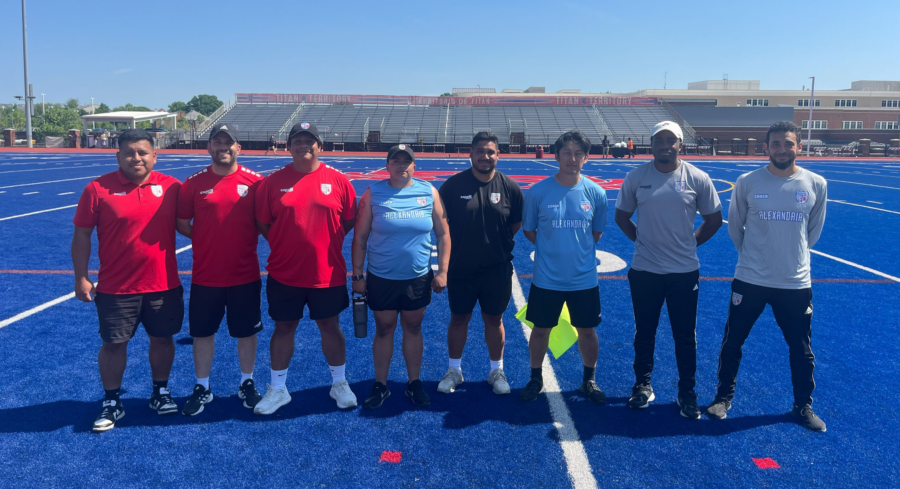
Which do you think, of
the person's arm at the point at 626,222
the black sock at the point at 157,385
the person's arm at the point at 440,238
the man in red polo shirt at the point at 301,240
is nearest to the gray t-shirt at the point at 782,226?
the person's arm at the point at 626,222

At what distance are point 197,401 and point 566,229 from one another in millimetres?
2840

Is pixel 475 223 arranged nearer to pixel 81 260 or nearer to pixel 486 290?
pixel 486 290

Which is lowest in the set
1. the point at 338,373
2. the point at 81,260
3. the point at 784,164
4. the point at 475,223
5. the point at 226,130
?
the point at 338,373

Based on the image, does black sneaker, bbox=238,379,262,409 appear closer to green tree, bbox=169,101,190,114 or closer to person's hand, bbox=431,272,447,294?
person's hand, bbox=431,272,447,294

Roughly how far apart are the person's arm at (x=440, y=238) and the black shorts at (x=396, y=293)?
0.10 metres

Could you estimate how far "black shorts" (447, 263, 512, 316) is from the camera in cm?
423

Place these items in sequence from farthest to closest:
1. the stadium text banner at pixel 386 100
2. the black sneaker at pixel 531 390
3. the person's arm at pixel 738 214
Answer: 1. the stadium text banner at pixel 386 100
2. the black sneaker at pixel 531 390
3. the person's arm at pixel 738 214

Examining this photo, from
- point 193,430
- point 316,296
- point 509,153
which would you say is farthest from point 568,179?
point 509,153

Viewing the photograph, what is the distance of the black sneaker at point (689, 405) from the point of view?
389cm

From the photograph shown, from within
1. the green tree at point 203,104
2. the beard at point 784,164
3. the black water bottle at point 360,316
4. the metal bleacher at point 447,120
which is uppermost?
the green tree at point 203,104

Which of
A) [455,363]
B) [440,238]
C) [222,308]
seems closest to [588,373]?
[455,363]

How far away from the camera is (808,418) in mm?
3793

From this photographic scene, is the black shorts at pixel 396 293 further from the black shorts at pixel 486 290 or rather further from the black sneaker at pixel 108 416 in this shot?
the black sneaker at pixel 108 416

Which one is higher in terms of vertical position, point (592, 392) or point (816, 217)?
point (816, 217)
